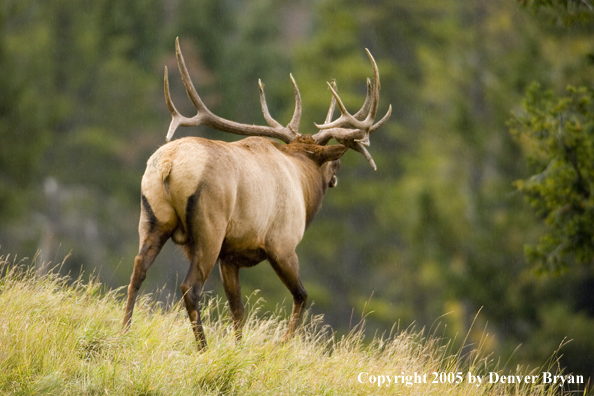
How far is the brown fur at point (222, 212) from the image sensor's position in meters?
5.32

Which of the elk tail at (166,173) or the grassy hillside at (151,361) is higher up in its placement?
the elk tail at (166,173)

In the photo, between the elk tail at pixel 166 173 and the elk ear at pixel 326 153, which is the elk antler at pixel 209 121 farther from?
the elk tail at pixel 166 173

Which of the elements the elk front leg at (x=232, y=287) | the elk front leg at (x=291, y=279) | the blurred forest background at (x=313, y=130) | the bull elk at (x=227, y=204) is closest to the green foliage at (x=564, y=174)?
the bull elk at (x=227, y=204)

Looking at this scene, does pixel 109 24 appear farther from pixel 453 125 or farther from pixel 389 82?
pixel 453 125

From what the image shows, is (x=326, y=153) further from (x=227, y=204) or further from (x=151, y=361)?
(x=151, y=361)

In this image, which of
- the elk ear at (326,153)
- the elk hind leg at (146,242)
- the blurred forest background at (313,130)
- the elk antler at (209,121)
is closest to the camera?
the elk hind leg at (146,242)

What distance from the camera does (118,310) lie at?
5.84 m

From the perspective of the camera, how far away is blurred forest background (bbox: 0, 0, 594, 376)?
54.7 ft

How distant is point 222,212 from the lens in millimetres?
5457

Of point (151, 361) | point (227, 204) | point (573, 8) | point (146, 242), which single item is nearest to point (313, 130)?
point (573, 8)

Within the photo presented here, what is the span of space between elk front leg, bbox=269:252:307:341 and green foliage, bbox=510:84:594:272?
3734 millimetres

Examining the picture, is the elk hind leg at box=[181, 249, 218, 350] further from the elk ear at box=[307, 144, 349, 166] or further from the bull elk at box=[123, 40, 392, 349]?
the elk ear at box=[307, 144, 349, 166]

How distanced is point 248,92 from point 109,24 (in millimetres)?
4784

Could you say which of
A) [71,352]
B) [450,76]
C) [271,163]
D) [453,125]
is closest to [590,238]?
[271,163]
